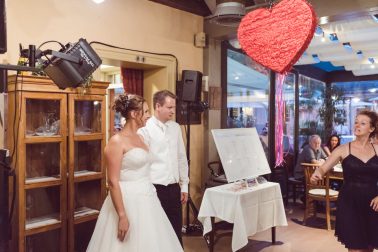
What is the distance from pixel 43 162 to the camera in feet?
10.7

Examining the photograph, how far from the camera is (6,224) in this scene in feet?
6.58

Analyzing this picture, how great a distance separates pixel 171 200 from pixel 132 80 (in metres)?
1.91

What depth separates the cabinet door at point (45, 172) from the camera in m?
3.07

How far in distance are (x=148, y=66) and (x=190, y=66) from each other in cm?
60

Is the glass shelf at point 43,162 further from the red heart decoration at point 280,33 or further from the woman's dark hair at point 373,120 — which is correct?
the woman's dark hair at point 373,120

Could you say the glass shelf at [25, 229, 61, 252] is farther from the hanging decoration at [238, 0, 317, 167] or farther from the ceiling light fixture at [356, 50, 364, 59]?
the ceiling light fixture at [356, 50, 364, 59]

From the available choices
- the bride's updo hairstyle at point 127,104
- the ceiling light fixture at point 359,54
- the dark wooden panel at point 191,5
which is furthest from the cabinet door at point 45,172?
the ceiling light fixture at point 359,54

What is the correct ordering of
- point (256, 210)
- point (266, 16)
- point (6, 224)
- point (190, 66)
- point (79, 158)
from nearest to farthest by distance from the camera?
point (6, 224) < point (266, 16) < point (79, 158) < point (256, 210) < point (190, 66)

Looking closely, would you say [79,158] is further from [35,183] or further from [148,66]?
[148,66]

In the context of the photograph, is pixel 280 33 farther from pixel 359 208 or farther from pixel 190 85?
pixel 190 85

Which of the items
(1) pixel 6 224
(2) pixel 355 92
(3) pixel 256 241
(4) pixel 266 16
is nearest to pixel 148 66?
(4) pixel 266 16

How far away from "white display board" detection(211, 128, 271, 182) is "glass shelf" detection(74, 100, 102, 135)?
113 centimetres

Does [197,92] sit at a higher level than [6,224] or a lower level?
higher

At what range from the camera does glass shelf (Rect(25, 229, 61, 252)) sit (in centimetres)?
318
